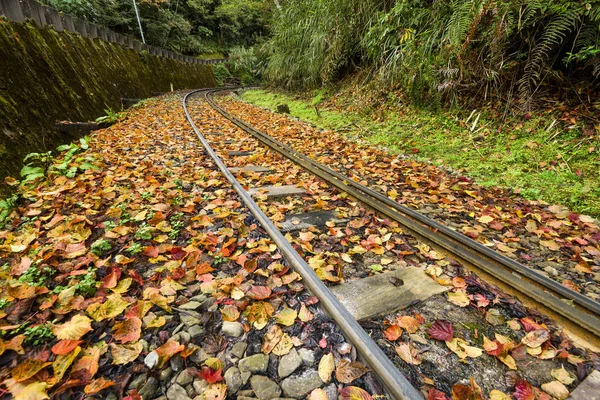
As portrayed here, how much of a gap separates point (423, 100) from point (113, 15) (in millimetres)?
20235

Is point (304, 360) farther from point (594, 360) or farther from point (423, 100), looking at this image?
point (423, 100)

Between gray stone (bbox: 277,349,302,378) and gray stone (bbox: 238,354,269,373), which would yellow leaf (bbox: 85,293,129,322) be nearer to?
gray stone (bbox: 238,354,269,373)

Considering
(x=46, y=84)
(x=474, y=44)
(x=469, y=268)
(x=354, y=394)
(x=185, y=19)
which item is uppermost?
(x=185, y=19)

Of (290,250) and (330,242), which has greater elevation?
(290,250)

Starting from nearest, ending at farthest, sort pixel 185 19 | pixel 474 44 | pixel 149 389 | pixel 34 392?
pixel 34 392, pixel 149 389, pixel 474 44, pixel 185 19

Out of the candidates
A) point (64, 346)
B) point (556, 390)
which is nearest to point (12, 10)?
point (64, 346)

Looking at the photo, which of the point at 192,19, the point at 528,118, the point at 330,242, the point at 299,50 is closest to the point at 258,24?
the point at 192,19

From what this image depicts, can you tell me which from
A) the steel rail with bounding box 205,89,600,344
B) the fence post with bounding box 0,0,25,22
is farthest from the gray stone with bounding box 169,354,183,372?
the fence post with bounding box 0,0,25,22

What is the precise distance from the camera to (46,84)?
473 cm

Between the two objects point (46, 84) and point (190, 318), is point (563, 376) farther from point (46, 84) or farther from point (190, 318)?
point (46, 84)

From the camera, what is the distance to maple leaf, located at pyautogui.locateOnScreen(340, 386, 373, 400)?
3.96ft

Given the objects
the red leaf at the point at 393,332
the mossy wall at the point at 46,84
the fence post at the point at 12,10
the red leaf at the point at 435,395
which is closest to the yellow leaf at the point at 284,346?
the red leaf at the point at 393,332

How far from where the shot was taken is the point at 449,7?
5852 mm

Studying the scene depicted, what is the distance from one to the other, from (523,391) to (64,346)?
2238 millimetres
